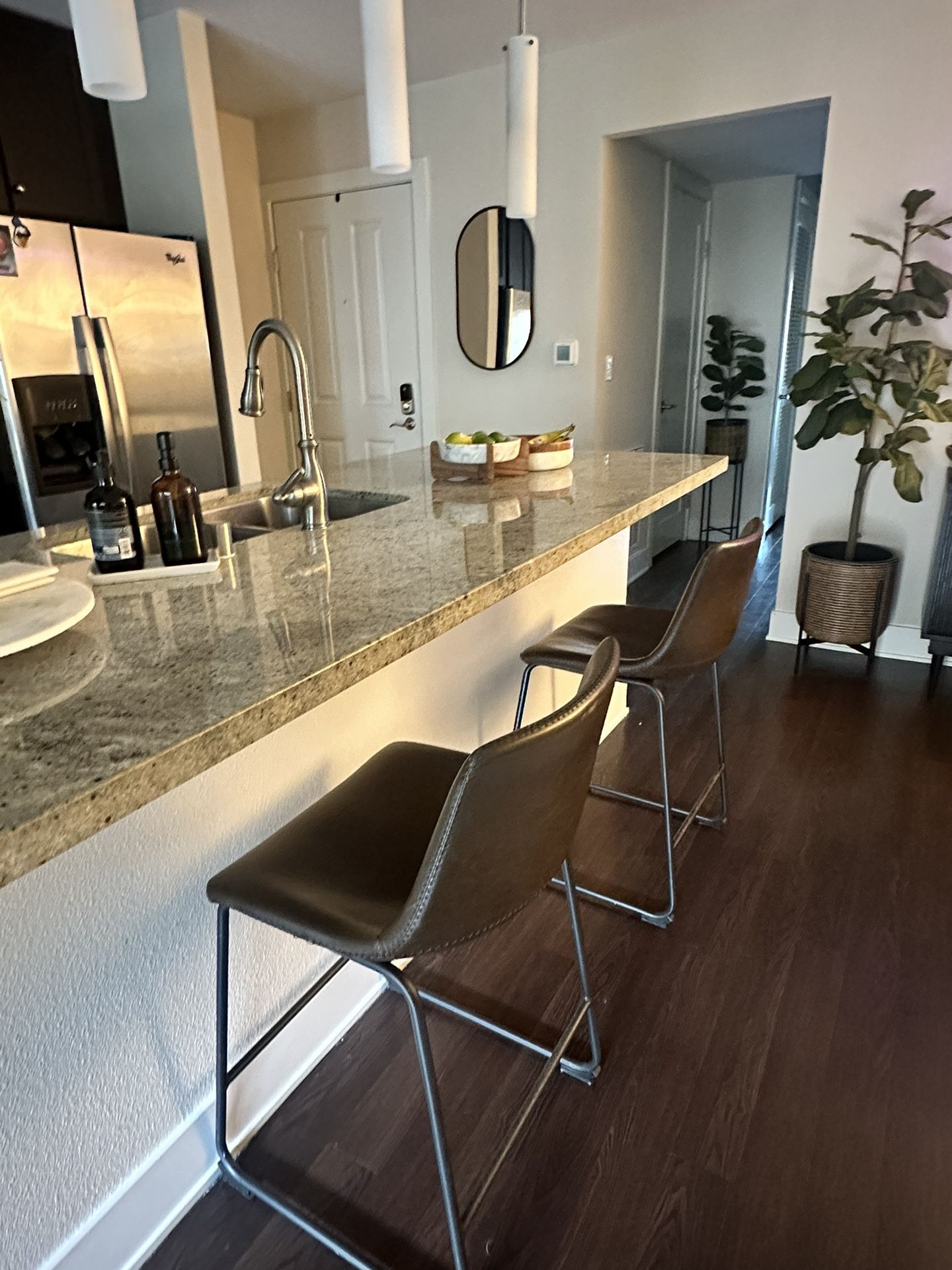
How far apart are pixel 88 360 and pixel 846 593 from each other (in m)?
2.99

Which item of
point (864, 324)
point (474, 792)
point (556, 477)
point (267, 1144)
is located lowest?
point (267, 1144)

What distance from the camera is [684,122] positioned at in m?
3.21

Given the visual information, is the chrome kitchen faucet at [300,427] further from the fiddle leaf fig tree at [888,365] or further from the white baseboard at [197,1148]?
→ the fiddle leaf fig tree at [888,365]

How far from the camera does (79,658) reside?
0.92m

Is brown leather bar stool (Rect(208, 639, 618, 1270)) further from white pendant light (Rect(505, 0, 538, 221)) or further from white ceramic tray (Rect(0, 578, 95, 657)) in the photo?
white pendant light (Rect(505, 0, 538, 221))

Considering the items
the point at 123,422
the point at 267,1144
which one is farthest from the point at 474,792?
the point at 123,422

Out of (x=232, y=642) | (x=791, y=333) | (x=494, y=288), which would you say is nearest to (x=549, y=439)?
(x=232, y=642)

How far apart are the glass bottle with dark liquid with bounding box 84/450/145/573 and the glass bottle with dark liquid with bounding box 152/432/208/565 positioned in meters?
0.04

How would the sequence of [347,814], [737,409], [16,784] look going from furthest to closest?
1. [737,409]
2. [347,814]
3. [16,784]

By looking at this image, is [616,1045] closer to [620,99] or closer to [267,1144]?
[267,1144]

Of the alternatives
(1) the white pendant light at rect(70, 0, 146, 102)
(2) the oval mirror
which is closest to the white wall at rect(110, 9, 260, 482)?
(2) the oval mirror

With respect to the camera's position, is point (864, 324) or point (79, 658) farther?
point (864, 324)

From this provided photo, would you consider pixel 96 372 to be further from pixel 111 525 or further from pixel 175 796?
pixel 175 796

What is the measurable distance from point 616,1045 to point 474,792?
1016 millimetres
